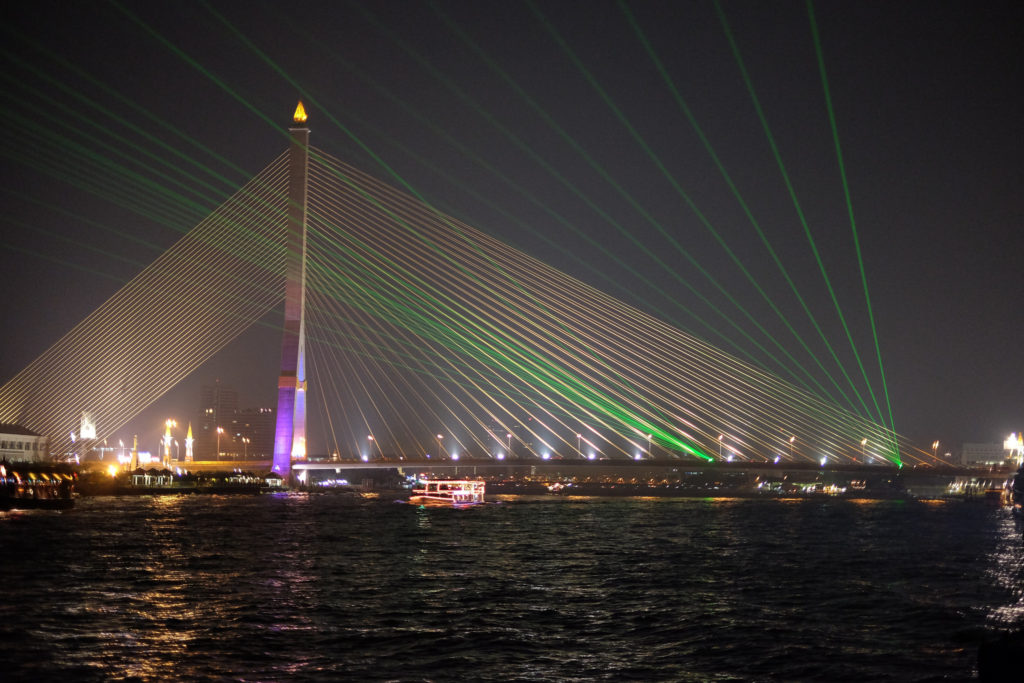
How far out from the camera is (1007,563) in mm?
29594

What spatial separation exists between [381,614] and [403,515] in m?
37.3

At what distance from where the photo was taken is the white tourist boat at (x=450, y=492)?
8144 centimetres

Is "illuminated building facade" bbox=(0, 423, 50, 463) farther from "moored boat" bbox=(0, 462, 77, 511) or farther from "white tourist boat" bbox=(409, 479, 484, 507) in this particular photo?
"white tourist boat" bbox=(409, 479, 484, 507)

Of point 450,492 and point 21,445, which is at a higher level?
point 21,445

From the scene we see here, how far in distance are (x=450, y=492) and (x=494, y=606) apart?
213ft

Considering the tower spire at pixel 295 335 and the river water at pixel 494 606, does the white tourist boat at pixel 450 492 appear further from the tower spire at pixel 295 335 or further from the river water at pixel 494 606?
the river water at pixel 494 606

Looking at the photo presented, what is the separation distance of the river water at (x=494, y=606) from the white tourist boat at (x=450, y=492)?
44.2 meters

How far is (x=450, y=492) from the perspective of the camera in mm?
82438

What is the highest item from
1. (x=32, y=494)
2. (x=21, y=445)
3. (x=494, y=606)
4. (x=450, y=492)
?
(x=21, y=445)

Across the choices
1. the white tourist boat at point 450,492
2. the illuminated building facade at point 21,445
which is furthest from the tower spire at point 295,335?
the illuminated building facade at point 21,445

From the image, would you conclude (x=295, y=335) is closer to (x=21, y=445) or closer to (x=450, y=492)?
(x=450, y=492)

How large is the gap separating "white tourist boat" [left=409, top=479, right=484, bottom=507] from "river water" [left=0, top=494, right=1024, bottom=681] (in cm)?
4417

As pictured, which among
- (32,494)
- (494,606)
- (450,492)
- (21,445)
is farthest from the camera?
(21,445)

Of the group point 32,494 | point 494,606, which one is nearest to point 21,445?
point 32,494
